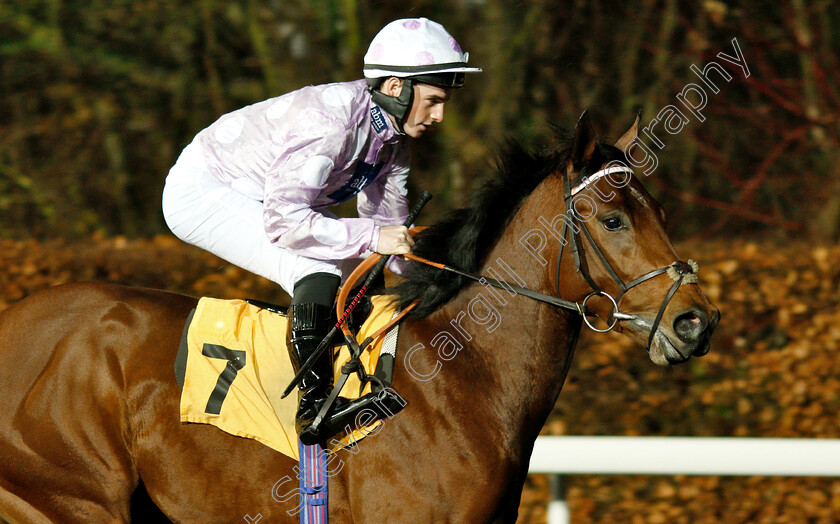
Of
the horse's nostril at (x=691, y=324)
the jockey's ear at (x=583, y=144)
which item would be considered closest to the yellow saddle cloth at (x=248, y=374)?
the jockey's ear at (x=583, y=144)

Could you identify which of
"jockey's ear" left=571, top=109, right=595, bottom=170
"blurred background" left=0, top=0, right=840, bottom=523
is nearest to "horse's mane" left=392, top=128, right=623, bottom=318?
"jockey's ear" left=571, top=109, right=595, bottom=170

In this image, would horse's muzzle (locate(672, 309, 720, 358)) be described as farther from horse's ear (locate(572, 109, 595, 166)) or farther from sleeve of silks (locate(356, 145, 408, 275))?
sleeve of silks (locate(356, 145, 408, 275))

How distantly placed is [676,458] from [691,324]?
1.40m

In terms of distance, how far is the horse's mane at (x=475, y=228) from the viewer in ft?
9.69

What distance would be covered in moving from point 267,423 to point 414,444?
506mm

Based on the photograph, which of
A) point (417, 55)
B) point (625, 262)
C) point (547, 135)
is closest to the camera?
point (625, 262)

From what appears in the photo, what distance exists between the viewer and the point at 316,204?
3123 mm

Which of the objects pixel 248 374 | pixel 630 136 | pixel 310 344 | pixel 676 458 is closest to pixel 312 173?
pixel 310 344

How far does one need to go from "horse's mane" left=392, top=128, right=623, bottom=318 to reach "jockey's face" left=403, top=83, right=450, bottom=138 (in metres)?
0.27

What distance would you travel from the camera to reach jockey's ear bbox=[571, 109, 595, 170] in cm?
269

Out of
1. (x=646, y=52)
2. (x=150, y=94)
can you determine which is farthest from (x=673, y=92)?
(x=150, y=94)

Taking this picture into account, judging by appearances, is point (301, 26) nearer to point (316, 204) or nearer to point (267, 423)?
point (316, 204)

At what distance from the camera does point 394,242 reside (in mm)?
2830

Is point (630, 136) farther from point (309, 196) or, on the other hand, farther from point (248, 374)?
point (248, 374)
